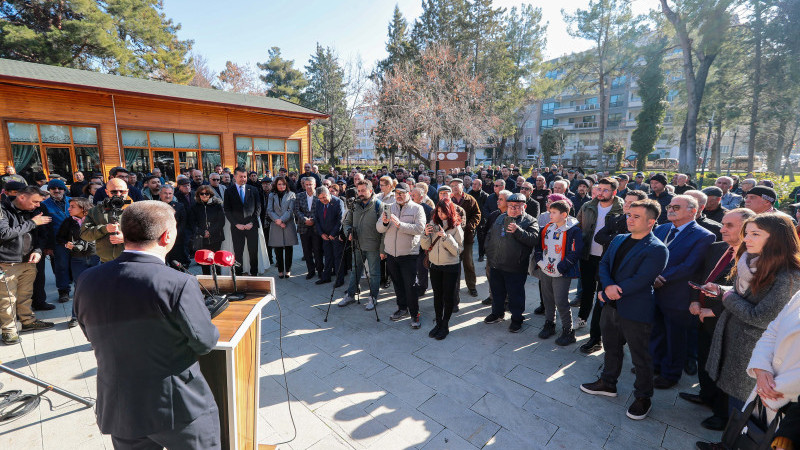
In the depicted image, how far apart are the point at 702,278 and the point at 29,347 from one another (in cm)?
769

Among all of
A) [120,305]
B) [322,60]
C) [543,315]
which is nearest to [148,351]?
[120,305]

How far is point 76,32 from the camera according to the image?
16.5 m

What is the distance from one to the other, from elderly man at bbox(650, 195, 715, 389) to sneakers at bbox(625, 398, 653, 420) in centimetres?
70

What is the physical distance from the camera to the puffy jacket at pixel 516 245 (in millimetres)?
4512

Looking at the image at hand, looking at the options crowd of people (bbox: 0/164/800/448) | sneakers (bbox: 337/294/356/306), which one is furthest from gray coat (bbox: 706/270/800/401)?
sneakers (bbox: 337/294/356/306)

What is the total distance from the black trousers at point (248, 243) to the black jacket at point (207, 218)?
56cm

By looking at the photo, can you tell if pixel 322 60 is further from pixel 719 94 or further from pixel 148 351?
pixel 148 351

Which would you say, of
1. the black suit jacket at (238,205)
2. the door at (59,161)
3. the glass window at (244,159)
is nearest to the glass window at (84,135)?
the door at (59,161)

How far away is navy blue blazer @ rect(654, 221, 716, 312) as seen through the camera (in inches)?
137

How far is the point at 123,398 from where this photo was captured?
1655 mm

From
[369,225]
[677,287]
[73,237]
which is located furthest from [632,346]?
[73,237]

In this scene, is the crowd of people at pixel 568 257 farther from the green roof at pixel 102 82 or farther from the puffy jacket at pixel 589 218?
the green roof at pixel 102 82

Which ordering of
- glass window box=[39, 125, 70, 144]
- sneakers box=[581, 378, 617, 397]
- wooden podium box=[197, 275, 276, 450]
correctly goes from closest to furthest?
wooden podium box=[197, 275, 276, 450]
sneakers box=[581, 378, 617, 397]
glass window box=[39, 125, 70, 144]

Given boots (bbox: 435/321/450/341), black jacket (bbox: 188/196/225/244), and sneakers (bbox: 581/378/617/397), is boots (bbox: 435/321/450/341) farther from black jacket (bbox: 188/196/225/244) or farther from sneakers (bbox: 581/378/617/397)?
black jacket (bbox: 188/196/225/244)
